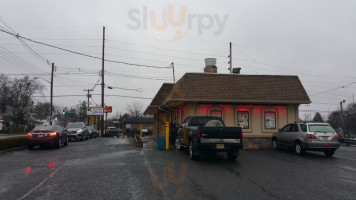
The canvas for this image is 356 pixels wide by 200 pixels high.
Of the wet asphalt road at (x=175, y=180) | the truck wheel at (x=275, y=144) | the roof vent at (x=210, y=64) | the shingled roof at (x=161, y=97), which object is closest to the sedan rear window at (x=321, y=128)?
the wet asphalt road at (x=175, y=180)

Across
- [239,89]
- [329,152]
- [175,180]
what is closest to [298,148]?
[329,152]

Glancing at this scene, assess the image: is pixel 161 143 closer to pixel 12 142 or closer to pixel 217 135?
pixel 217 135

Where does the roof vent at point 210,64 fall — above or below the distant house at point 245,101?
above

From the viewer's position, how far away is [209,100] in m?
17.2

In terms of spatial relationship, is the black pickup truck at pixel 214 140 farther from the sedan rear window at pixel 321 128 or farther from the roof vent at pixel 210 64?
the roof vent at pixel 210 64

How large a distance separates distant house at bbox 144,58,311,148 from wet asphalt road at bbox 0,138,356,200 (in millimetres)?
6930

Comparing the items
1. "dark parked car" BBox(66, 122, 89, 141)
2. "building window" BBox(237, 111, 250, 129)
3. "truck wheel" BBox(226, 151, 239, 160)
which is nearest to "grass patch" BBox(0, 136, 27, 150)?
"dark parked car" BBox(66, 122, 89, 141)

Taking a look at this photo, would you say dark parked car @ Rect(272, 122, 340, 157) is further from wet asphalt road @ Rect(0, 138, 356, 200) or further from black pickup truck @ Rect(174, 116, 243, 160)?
black pickup truck @ Rect(174, 116, 243, 160)

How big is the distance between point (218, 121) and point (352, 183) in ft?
20.8

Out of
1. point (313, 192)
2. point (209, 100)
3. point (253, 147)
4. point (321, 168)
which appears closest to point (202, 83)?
point (209, 100)

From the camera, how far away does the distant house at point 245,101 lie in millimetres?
17578

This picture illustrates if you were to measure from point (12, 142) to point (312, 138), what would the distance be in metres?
15.7

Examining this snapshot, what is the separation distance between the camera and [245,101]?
17547 millimetres

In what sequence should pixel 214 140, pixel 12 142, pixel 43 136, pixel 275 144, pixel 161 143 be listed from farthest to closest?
pixel 275 144 < pixel 43 136 < pixel 12 142 < pixel 161 143 < pixel 214 140
